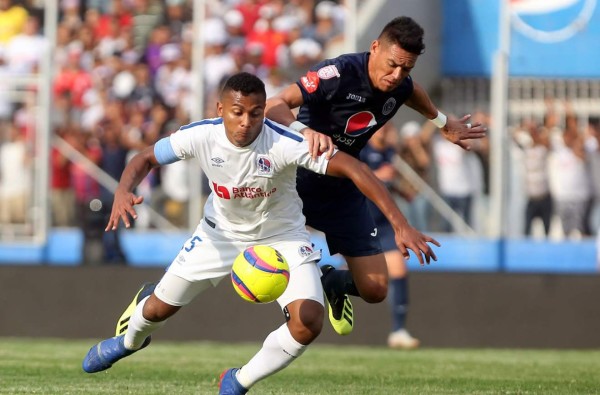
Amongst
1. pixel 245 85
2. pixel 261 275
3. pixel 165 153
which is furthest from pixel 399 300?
pixel 245 85

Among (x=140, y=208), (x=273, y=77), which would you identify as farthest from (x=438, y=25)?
(x=140, y=208)

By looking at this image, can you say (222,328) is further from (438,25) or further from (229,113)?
(229,113)

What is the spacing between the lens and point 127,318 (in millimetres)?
8586

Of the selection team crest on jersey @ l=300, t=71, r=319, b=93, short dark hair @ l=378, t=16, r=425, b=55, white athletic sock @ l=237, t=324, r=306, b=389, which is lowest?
white athletic sock @ l=237, t=324, r=306, b=389

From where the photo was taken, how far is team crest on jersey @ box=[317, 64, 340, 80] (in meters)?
8.30

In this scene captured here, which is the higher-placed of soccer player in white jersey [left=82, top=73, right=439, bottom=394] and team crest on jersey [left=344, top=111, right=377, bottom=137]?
team crest on jersey [left=344, top=111, right=377, bottom=137]

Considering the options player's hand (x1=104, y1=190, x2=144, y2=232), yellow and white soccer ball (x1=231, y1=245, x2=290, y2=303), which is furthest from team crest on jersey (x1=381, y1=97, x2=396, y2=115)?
player's hand (x1=104, y1=190, x2=144, y2=232)

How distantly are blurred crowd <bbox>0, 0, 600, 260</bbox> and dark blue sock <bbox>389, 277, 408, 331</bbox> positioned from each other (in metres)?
1.90

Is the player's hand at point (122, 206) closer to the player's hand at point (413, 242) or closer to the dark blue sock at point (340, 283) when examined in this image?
the player's hand at point (413, 242)

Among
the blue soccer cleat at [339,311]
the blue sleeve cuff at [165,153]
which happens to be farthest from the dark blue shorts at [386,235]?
the blue sleeve cuff at [165,153]

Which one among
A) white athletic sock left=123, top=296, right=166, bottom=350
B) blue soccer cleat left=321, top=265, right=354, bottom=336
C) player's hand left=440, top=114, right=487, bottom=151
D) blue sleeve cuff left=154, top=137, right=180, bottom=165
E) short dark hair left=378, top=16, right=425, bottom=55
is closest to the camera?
blue sleeve cuff left=154, top=137, right=180, bottom=165

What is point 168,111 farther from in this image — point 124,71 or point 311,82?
point 311,82

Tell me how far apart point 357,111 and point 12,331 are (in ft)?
23.3

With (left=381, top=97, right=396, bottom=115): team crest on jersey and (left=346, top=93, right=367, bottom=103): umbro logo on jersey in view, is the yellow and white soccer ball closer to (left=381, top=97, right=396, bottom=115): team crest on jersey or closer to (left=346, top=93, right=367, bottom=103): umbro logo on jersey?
(left=346, top=93, right=367, bottom=103): umbro logo on jersey
